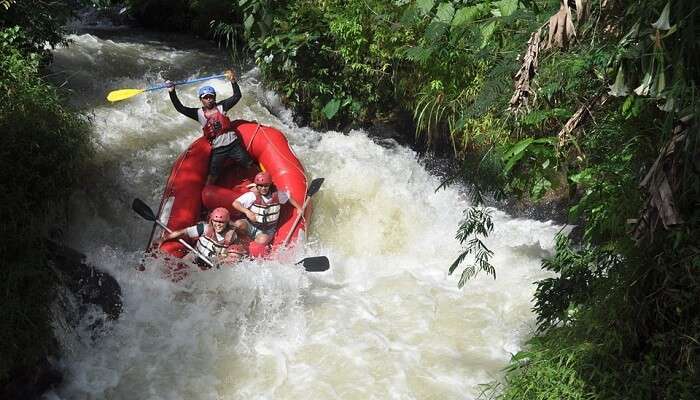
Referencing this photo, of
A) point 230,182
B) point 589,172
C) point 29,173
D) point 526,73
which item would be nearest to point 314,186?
point 230,182

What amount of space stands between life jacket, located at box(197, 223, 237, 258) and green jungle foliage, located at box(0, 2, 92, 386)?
3.28 ft

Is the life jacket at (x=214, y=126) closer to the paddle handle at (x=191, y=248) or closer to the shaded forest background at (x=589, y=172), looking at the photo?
the paddle handle at (x=191, y=248)

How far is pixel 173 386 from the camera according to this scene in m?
3.99

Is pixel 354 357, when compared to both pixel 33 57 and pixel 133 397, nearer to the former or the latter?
pixel 133 397

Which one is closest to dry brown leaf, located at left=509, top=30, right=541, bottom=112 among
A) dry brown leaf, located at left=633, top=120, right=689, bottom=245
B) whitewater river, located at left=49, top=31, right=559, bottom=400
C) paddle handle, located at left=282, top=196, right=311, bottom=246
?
dry brown leaf, located at left=633, top=120, right=689, bottom=245

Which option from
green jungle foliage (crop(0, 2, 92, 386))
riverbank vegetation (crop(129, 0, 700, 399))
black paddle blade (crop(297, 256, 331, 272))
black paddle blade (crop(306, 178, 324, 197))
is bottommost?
black paddle blade (crop(297, 256, 331, 272))

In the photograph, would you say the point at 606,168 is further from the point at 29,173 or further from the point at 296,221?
the point at 29,173

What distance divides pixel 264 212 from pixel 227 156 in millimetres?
778

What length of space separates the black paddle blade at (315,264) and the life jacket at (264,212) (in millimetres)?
547

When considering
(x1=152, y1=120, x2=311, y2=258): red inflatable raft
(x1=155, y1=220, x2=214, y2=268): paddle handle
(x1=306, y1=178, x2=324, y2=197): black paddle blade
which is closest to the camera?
(x1=155, y1=220, x2=214, y2=268): paddle handle

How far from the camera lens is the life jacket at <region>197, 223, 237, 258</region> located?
16.8 feet

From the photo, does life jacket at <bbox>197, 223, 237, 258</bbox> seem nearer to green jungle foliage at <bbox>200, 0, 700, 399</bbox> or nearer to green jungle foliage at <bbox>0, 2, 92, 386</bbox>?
green jungle foliage at <bbox>0, 2, 92, 386</bbox>

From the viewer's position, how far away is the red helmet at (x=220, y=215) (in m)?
5.20

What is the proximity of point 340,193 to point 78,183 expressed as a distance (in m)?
2.25
